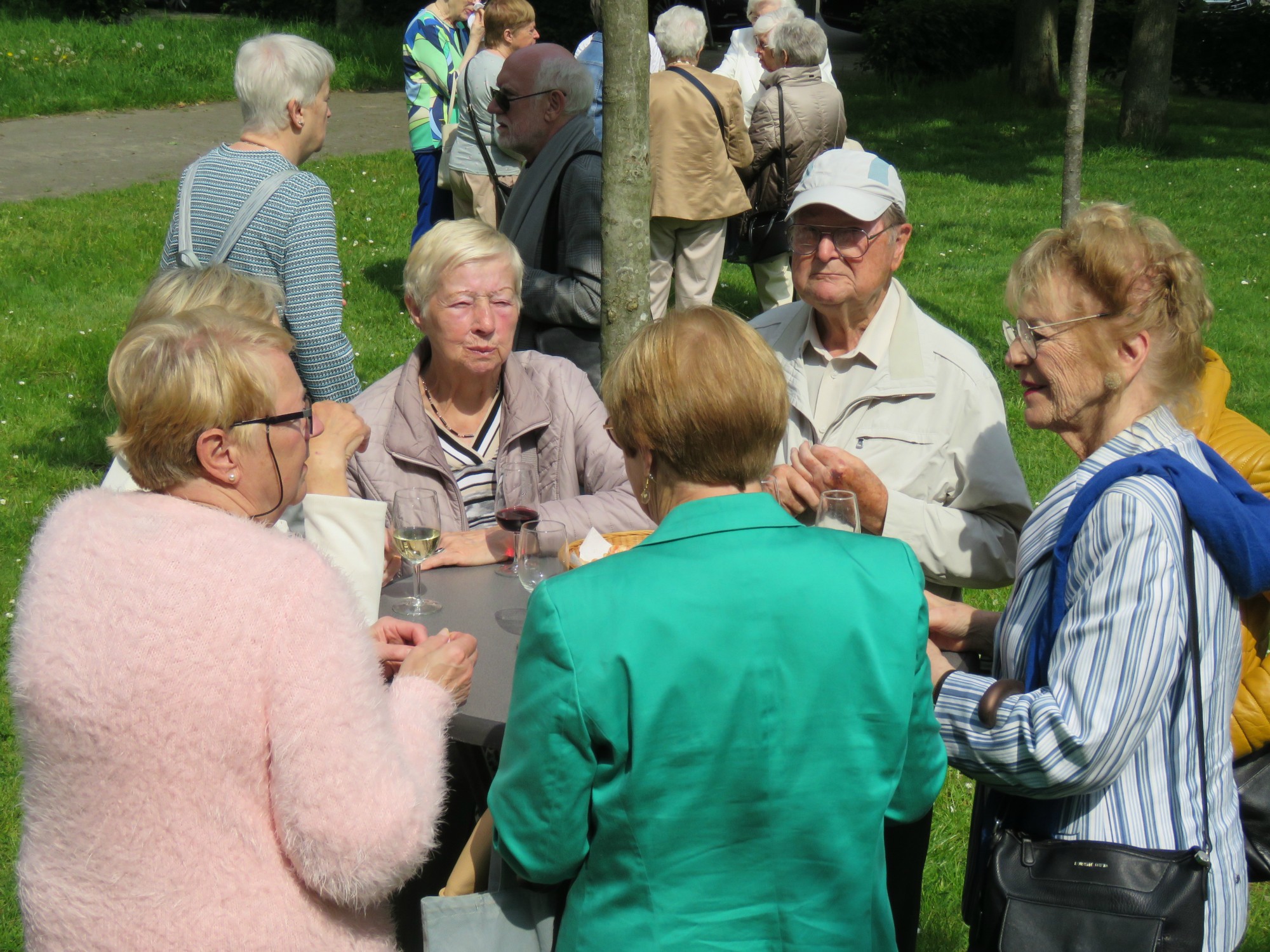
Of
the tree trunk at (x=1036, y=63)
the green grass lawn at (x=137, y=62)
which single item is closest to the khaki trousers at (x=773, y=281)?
the green grass lawn at (x=137, y=62)

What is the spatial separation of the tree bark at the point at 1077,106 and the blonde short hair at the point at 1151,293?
5.75 m

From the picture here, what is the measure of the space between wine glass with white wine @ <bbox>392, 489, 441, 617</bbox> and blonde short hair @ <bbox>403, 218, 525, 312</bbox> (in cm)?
85

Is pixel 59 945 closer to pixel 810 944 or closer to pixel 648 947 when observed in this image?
pixel 648 947

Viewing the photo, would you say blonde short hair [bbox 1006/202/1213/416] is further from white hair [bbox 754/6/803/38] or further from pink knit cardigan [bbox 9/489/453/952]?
white hair [bbox 754/6/803/38]

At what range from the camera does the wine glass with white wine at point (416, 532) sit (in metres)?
3.08

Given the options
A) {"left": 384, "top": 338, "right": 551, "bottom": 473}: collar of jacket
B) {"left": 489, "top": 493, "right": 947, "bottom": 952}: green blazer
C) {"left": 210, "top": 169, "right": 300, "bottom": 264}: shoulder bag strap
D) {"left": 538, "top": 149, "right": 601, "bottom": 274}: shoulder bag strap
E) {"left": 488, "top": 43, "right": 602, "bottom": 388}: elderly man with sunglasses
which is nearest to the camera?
{"left": 489, "top": 493, "right": 947, "bottom": 952}: green blazer

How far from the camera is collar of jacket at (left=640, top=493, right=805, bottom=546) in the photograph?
1838 mm

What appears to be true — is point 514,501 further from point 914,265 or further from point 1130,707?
point 914,265

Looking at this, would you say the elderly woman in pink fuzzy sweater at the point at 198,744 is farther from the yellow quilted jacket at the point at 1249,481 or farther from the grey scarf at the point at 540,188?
the grey scarf at the point at 540,188

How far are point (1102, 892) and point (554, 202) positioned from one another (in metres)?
3.60

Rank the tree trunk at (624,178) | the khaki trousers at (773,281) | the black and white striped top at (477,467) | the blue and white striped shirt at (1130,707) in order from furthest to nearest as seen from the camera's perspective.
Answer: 1. the khaki trousers at (773,281)
2. the tree trunk at (624,178)
3. the black and white striped top at (477,467)
4. the blue and white striped shirt at (1130,707)

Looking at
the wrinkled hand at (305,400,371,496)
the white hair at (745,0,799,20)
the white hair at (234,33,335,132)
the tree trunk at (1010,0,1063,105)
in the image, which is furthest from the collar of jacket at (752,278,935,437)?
the tree trunk at (1010,0,1063,105)

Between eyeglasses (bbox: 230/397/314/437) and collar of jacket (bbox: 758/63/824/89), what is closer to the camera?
eyeglasses (bbox: 230/397/314/437)

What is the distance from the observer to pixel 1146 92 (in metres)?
16.2
